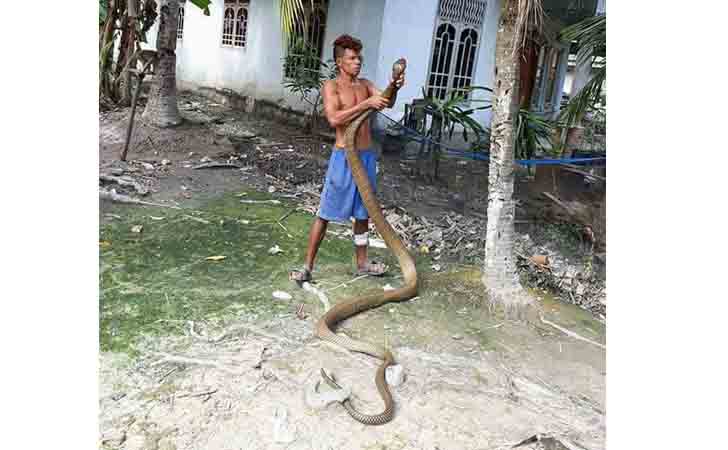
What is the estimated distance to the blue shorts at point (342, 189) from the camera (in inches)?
150

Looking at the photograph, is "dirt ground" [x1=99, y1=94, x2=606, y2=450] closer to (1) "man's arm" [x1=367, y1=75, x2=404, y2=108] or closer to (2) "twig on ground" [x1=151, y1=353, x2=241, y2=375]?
(2) "twig on ground" [x1=151, y1=353, x2=241, y2=375]

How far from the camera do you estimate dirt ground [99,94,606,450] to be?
2471 mm

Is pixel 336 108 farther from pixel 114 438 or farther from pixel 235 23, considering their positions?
pixel 235 23

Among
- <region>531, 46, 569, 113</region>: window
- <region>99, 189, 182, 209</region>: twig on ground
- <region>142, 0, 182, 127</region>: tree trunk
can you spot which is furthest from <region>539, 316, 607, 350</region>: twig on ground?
<region>531, 46, 569, 113</region>: window

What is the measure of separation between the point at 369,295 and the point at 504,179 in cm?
122

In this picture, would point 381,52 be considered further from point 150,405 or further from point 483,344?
point 150,405

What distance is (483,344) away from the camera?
3375 mm

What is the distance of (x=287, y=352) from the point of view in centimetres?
305

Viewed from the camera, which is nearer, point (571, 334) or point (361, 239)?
point (571, 334)

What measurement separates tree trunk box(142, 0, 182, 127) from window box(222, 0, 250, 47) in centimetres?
302

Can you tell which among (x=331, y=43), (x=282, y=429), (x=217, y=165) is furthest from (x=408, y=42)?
(x=282, y=429)

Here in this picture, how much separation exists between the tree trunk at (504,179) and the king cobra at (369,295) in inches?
23.6

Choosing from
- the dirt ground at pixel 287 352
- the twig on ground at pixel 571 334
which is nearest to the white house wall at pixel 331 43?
the dirt ground at pixel 287 352

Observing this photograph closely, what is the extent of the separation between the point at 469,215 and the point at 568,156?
1.32 meters
